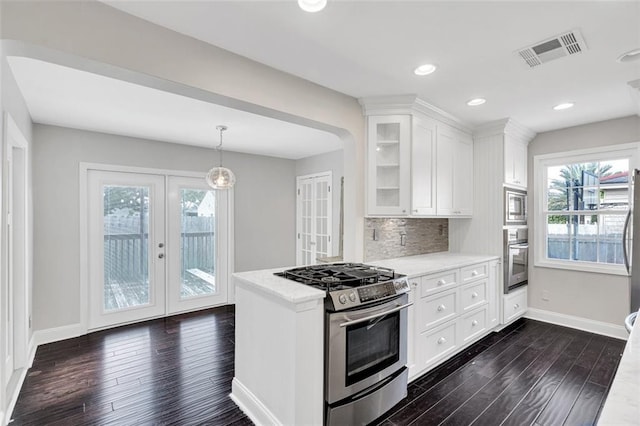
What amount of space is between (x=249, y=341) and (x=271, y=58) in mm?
2044

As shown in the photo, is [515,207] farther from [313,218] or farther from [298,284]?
[298,284]

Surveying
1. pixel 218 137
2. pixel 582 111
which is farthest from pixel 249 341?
pixel 582 111

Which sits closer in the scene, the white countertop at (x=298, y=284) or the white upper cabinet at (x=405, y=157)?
the white countertop at (x=298, y=284)

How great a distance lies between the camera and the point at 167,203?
4.52m

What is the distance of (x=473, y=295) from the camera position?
128 inches

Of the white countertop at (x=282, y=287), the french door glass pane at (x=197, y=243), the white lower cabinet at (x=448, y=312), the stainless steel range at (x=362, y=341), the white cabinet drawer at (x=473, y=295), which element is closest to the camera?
the white countertop at (x=282, y=287)

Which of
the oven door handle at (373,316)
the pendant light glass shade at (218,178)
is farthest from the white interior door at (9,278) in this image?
the oven door handle at (373,316)

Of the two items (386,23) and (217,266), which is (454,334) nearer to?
(386,23)

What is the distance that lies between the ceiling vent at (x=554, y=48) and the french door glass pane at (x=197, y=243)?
4.33m

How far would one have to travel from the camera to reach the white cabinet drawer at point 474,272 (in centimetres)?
313

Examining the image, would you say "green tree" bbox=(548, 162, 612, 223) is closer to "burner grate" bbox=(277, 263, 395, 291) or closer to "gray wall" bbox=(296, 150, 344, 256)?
"gray wall" bbox=(296, 150, 344, 256)

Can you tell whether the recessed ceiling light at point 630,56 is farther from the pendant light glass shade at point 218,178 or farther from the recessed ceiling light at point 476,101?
the pendant light glass shade at point 218,178

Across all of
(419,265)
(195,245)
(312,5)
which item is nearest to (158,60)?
(312,5)

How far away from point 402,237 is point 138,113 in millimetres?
3184
